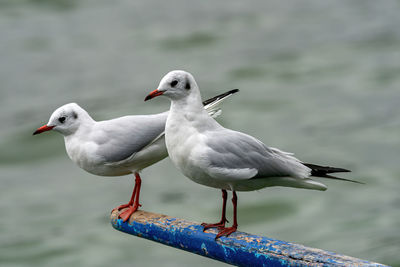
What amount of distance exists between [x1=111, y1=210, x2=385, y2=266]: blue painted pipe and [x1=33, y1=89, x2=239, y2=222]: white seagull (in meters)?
0.24

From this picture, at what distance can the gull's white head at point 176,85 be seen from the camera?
7.67 ft

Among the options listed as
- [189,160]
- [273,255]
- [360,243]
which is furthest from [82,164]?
[360,243]

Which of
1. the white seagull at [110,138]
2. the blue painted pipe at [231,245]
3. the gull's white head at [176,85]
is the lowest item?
the blue painted pipe at [231,245]

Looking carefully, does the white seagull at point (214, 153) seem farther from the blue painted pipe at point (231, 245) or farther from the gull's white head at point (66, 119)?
the gull's white head at point (66, 119)

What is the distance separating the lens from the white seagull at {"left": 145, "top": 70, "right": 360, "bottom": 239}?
2354 millimetres

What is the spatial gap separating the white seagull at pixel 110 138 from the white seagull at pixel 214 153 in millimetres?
215

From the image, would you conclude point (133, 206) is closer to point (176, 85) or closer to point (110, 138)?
point (110, 138)

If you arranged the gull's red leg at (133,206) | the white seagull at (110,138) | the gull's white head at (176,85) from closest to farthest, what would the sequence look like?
the gull's white head at (176,85) → the white seagull at (110,138) → the gull's red leg at (133,206)

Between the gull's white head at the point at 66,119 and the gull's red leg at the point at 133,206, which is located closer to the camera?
the gull's white head at the point at 66,119

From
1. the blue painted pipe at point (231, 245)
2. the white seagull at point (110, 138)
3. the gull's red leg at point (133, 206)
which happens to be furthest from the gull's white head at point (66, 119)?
the blue painted pipe at point (231, 245)

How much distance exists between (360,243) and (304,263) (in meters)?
7.96

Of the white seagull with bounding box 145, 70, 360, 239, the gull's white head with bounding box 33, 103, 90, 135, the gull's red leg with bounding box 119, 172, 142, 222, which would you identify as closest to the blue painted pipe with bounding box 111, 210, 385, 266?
the gull's red leg with bounding box 119, 172, 142, 222

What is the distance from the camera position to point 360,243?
10070 mm

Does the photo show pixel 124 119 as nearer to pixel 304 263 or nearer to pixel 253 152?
pixel 253 152
